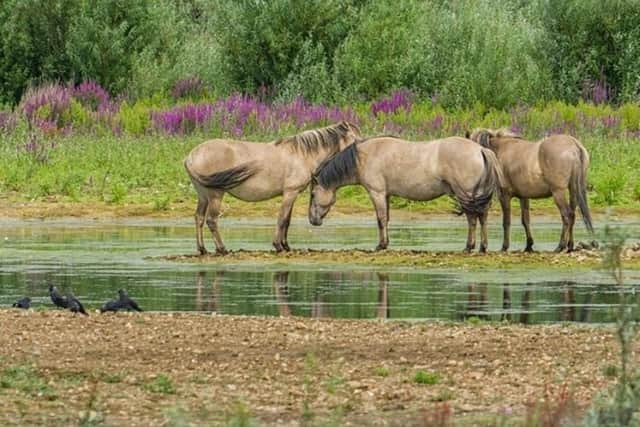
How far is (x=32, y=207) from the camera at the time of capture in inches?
1225

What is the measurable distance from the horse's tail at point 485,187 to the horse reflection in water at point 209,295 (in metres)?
3.90

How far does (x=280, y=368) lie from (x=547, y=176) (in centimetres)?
1163

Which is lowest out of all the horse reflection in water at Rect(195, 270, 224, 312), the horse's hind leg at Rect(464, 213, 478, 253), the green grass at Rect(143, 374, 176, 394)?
the green grass at Rect(143, 374, 176, 394)

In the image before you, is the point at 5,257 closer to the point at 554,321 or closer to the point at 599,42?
the point at 554,321

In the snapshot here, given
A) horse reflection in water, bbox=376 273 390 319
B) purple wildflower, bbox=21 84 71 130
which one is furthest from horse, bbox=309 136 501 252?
purple wildflower, bbox=21 84 71 130

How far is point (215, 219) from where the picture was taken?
2436 cm

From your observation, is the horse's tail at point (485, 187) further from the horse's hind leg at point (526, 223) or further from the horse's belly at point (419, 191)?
the horse's belly at point (419, 191)

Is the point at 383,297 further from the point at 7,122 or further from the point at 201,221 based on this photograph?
the point at 7,122

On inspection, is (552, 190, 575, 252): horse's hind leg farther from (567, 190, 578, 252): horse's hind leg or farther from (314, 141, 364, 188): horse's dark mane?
(314, 141, 364, 188): horse's dark mane

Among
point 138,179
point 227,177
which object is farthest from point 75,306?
point 138,179

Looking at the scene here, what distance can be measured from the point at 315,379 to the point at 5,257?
40.6 feet

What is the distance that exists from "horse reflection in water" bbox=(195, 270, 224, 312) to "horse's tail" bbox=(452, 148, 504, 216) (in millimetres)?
3898

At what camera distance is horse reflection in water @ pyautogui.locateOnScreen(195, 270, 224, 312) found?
1806 cm

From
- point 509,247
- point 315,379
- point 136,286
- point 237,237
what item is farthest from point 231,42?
point 315,379
